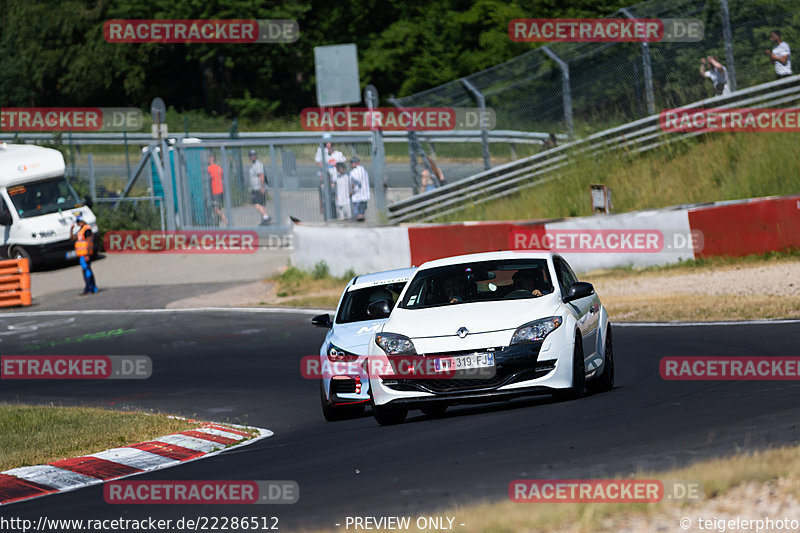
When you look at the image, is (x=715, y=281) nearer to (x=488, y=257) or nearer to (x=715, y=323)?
(x=715, y=323)

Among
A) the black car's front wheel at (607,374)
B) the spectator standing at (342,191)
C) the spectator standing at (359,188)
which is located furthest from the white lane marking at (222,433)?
the spectator standing at (342,191)

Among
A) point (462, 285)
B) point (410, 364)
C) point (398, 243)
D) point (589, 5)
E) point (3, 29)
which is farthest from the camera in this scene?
point (3, 29)

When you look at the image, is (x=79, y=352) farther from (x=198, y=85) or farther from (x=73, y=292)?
(x=198, y=85)

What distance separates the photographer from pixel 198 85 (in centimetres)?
6034

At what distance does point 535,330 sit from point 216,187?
2523cm

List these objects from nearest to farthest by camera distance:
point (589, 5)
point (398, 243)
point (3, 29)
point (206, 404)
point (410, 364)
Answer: point (410, 364), point (206, 404), point (398, 243), point (589, 5), point (3, 29)

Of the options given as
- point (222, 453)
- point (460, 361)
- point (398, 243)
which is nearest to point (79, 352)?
point (398, 243)

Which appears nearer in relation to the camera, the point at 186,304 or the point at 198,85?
the point at 186,304

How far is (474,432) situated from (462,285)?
2.08m

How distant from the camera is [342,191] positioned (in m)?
32.1

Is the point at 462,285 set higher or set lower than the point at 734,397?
higher
